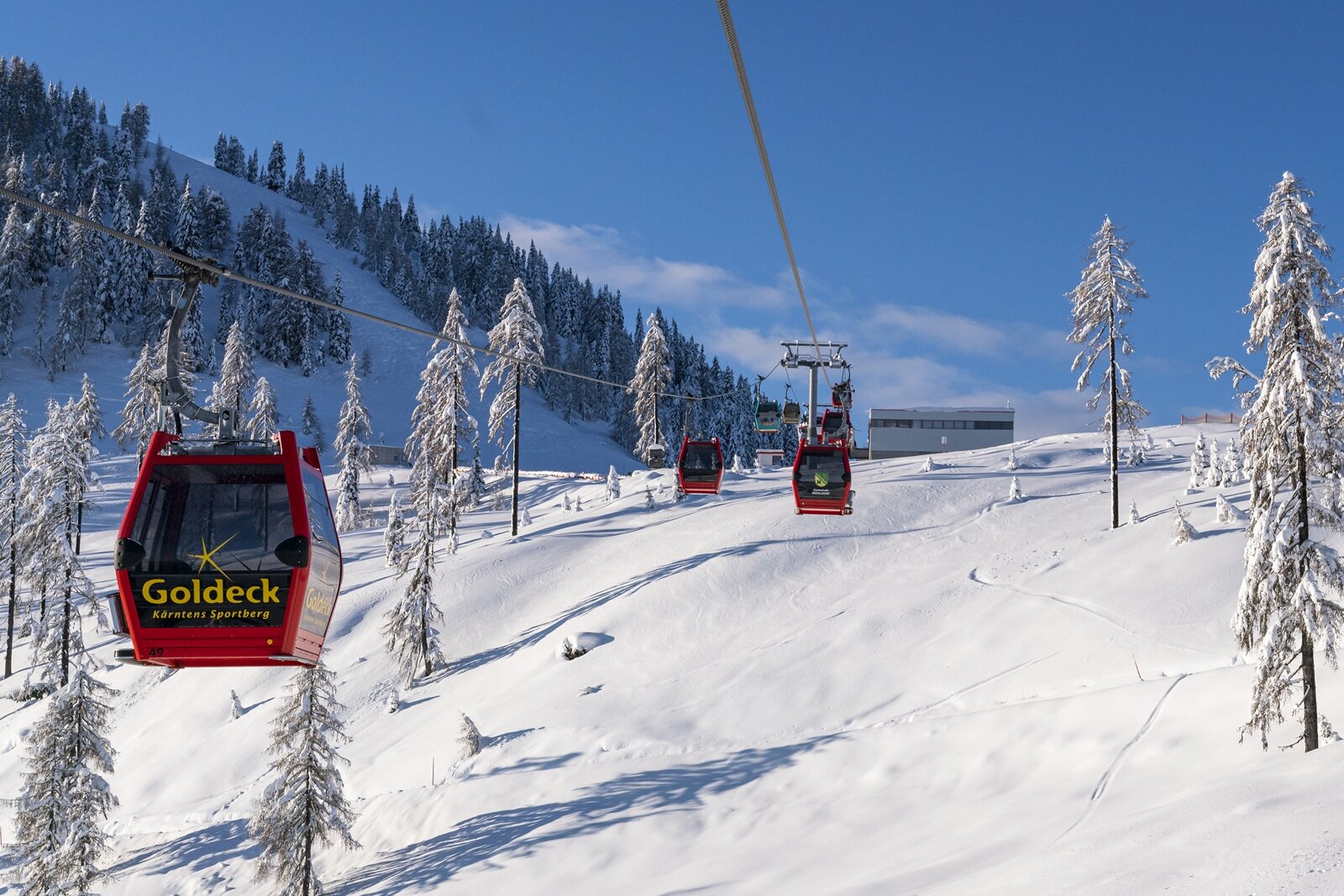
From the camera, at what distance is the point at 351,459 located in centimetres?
6956

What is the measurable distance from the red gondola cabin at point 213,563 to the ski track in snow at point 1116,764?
59.6ft

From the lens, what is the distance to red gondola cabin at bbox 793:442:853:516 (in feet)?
86.3

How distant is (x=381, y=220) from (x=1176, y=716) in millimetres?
177799

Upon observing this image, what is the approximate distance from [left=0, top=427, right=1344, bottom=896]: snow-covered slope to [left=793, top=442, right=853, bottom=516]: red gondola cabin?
815 centimetres

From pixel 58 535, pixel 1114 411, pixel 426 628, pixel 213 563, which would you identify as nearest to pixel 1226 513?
pixel 1114 411

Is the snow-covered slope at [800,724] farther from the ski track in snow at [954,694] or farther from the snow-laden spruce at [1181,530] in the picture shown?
the snow-laden spruce at [1181,530]

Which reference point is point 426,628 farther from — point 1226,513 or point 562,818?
point 1226,513

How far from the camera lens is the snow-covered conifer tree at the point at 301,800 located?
29406mm

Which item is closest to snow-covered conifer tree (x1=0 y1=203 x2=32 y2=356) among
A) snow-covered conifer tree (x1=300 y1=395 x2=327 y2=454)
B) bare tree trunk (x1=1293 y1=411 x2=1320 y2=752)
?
snow-covered conifer tree (x1=300 y1=395 x2=327 y2=454)

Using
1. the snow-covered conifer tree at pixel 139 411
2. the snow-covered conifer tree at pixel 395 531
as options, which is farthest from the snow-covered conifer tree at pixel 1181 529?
the snow-covered conifer tree at pixel 139 411

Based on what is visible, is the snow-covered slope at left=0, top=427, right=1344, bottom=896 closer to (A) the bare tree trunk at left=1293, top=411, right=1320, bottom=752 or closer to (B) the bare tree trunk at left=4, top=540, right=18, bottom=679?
(A) the bare tree trunk at left=1293, top=411, right=1320, bottom=752

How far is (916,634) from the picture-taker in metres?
36.3

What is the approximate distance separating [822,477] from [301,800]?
17.8 m

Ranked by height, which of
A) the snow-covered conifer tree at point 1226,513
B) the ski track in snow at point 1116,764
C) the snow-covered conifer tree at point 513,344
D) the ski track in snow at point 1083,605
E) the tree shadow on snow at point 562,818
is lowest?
the tree shadow on snow at point 562,818
